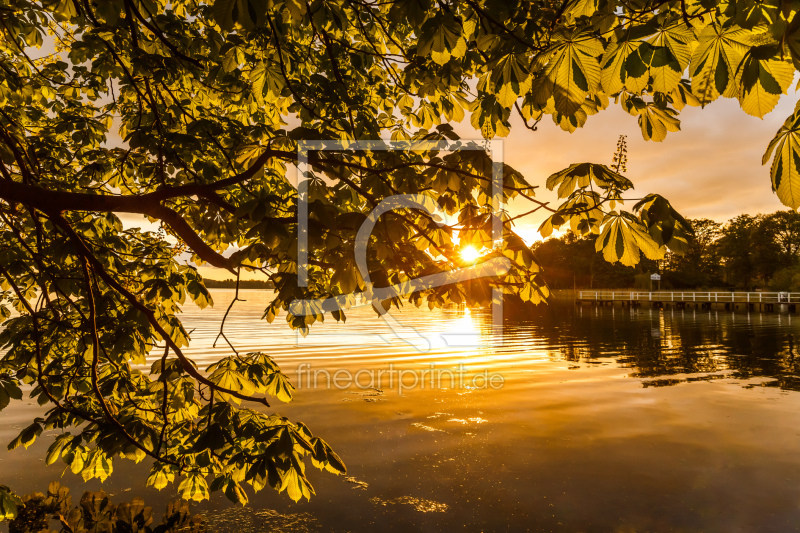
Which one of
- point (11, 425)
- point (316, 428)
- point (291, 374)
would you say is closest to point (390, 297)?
point (316, 428)

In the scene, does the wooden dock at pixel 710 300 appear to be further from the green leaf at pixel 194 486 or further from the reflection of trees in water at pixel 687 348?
the green leaf at pixel 194 486

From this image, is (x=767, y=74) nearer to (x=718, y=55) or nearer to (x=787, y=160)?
(x=718, y=55)

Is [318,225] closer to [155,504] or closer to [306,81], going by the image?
[306,81]

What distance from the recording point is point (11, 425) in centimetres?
1288

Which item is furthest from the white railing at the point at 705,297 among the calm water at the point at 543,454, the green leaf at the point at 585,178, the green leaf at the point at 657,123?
the green leaf at the point at 585,178

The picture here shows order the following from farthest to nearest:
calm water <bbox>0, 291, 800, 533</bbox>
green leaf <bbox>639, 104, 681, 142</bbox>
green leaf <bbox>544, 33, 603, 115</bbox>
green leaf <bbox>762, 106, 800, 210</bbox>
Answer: calm water <bbox>0, 291, 800, 533</bbox>
green leaf <bbox>639, 104, 681, 142</bbox>
green leaf <bbox>544, 33, 603, 115</bbox>
green leaf <bbox>762, 106, 800, 210</bbox>

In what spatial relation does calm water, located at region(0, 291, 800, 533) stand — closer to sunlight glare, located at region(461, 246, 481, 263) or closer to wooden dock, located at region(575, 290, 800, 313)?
sunlight glare, located at region(461, 246, 481, 263)

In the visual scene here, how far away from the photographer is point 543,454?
1129cm

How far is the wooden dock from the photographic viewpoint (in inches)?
2340

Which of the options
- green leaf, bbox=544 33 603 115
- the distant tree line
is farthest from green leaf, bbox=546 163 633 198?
the distant tree line

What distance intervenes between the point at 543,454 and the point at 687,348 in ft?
79.8

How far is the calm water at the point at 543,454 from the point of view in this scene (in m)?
8.37

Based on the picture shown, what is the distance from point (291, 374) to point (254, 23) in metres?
19.4

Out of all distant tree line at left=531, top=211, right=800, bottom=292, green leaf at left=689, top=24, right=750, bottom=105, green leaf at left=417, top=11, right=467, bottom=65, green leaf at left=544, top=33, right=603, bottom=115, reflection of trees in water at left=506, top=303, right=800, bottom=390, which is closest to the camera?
green leaf at left=689, top=24, right=750, bottom=105
